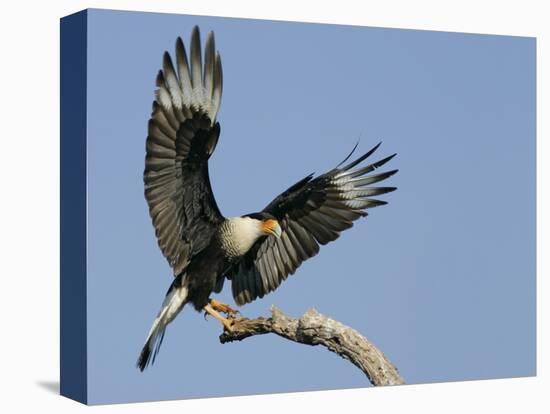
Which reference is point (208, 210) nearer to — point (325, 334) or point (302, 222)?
point (302, 222)

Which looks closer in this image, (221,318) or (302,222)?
(221,318)

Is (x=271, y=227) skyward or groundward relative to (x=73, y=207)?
groundward

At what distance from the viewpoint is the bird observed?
9477 millimetres

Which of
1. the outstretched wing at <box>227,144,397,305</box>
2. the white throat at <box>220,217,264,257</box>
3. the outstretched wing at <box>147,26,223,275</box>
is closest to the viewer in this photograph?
the outstretched wing at <box>147,26,223,275</box>

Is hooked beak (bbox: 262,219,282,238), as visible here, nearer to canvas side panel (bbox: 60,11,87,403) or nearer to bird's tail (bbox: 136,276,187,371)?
bird's tail (bbox: 136,276,187,371)

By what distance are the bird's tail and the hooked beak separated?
715 millimetres

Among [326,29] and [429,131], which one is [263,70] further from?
[429,131]

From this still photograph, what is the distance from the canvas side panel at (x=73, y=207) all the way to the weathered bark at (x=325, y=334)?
1.19m

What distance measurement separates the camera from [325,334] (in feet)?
32.0

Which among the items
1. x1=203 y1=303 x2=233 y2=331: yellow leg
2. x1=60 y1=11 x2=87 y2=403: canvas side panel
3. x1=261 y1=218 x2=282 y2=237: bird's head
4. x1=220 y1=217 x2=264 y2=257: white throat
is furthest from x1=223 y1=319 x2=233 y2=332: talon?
x1=60 y1=11 x2=87 y2=403: canvas side panel

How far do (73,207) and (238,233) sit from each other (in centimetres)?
120

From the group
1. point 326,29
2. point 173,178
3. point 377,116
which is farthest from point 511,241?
point 173,178

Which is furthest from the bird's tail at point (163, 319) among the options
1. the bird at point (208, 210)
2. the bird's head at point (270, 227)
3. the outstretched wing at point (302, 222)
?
the bird's head at point (270, 227)

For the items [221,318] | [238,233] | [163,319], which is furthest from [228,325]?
[238,233]
